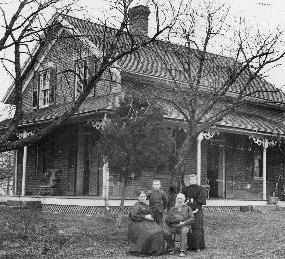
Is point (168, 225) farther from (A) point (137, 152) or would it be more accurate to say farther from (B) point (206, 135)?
(B) point (206, 135)

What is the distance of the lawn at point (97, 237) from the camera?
38.9 feet

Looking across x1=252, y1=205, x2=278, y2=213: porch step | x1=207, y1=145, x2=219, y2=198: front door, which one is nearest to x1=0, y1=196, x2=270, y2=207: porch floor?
x1=252, y1=205, x2=278, y2=213: porch step

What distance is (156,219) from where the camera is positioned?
516 inches

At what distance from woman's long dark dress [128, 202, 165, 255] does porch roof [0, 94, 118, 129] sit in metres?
6.15

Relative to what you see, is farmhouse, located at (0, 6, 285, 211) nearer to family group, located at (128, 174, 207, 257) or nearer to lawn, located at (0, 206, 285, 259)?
lawn, located at (0, 206, 285, 259)

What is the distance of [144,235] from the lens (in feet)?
38.9

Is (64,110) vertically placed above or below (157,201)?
above

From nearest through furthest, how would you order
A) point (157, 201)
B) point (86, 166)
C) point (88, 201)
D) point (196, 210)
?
1. point (196, 210)
2. point (157, 201)
3. point (88, 201)
4. point (86, 166)

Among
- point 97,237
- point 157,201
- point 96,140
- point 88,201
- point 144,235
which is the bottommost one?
point 97,237

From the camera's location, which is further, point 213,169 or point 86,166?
point 213,169

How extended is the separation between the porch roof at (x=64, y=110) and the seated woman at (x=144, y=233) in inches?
240

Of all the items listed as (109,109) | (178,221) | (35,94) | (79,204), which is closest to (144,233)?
(178,221)

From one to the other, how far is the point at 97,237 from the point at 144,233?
7.49 feet

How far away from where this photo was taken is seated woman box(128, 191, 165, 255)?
38.7ft
